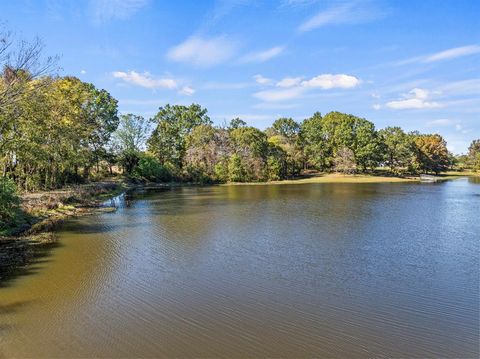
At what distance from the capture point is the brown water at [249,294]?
8.50 m

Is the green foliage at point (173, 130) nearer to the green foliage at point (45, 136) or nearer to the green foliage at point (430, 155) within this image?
the green foliage at point (45, 136)

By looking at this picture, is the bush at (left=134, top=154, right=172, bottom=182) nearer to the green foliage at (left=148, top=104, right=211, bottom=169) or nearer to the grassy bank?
the green foliage at (left=148, top=104, right=211, bottom=169)

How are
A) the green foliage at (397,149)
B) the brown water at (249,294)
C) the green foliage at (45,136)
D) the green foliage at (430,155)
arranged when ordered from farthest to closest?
the green foliage at (430,155), the green foliage at (397,149), the green foliage at (45,136), the brown water at (249,294)

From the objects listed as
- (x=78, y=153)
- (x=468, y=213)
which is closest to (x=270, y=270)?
(x=468, y=213)

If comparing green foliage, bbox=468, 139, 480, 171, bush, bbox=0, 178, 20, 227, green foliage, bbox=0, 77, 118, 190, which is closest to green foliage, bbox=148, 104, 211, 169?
green foliage, bbox=0, 77, 118, 190

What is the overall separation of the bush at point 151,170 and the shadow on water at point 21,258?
A: 46.8 metres

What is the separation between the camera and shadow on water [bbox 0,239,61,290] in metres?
13.4

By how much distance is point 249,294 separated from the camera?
459 inches

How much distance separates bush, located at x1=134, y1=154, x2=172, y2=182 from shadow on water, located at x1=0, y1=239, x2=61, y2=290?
4683cm

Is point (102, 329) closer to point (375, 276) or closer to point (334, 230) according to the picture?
point (375, 276)

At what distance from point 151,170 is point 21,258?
50.9 m

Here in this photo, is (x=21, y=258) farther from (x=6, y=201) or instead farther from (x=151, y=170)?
(x=151, y=170)

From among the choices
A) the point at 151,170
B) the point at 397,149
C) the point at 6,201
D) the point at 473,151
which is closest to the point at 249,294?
the point at 6,201

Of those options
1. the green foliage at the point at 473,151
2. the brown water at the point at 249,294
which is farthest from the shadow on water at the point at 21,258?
the green foliage at the point at 473,151
